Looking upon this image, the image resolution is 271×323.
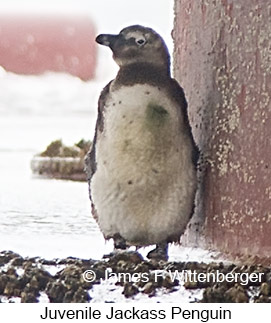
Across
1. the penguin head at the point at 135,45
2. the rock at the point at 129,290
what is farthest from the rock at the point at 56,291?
the penguin head at the point at 135,45

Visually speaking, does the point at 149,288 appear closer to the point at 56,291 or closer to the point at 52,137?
the point at 56,291

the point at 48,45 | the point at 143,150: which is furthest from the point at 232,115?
the point at 48,45

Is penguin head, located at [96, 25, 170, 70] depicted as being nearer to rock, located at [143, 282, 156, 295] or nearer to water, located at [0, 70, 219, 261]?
water, located at [0, 70, 219, 261]

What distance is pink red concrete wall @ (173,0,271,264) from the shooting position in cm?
75

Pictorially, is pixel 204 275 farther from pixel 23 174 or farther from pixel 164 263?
pixel 23 174

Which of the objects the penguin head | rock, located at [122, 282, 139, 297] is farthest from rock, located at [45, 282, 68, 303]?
the penguin head

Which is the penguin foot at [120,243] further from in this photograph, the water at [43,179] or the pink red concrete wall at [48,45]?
the pink red concrete wall at [48,45]

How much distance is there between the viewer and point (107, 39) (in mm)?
774

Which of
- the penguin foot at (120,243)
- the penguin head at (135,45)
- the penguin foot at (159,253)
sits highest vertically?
the penguin head at (135,45)

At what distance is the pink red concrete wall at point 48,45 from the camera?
0.83m

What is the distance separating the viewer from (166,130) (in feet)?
2.51

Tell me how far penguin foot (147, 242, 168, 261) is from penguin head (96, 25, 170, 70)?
5.8 inches

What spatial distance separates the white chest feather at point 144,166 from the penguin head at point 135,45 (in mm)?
24

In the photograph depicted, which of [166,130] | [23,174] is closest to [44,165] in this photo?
[23,174]
